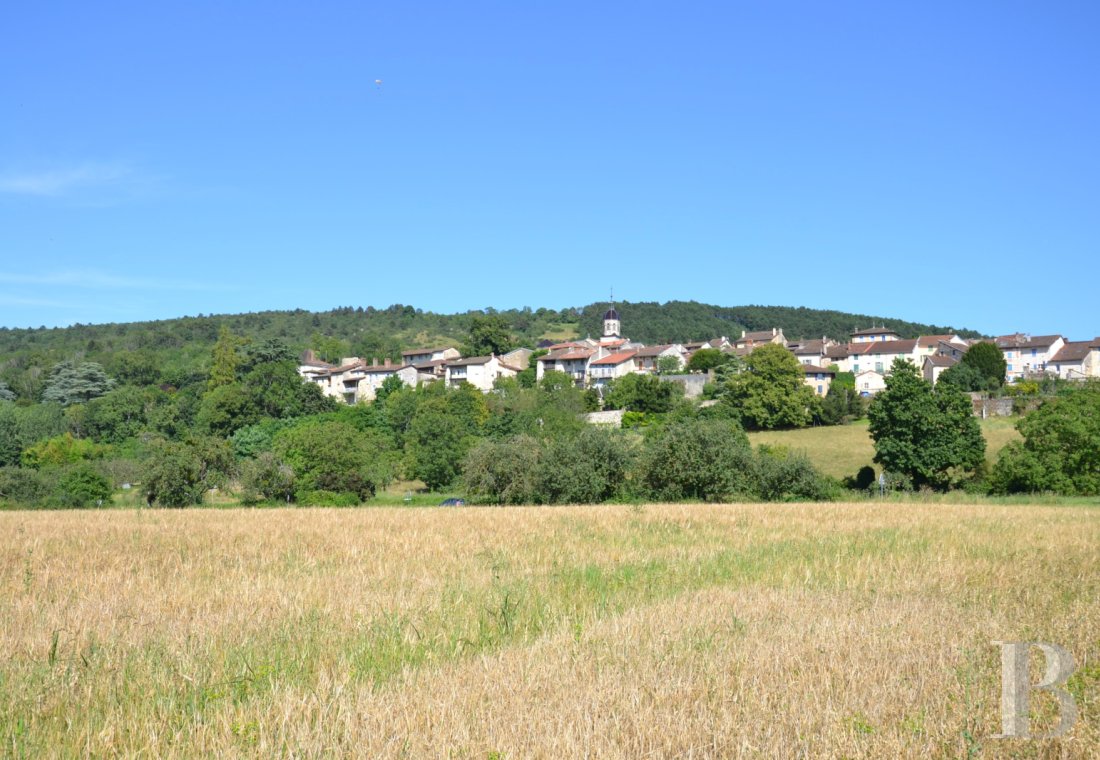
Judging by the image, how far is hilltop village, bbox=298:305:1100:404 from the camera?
127875mm

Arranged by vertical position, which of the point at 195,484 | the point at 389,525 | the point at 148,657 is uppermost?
the point at 148,657

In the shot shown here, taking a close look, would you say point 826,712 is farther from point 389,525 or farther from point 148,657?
point 389,525

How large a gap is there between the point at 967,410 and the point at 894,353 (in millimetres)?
78394

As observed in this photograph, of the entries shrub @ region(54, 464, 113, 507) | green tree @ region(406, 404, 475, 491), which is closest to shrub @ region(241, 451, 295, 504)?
shrub @ region(54, 464, 113, 507)

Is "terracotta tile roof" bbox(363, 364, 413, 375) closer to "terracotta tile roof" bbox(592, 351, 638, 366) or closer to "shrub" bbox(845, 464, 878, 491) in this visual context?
"terracotta tile roof" bbox(592, 351, 638, 366)

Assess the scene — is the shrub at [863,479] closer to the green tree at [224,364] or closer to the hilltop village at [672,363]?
the hilltop village at [672,363]

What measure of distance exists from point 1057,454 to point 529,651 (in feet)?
186

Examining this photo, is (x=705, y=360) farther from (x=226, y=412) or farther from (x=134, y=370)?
(x=134, y=370)

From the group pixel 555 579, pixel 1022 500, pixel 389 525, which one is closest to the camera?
pixel 555 579

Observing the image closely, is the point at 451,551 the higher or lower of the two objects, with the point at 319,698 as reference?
lower

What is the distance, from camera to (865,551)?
57.3 ft

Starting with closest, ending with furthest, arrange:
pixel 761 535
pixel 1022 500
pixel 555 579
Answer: pixel 555 579, pixel 761 535, pixel 1022 500

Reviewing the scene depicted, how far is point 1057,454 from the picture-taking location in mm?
55156

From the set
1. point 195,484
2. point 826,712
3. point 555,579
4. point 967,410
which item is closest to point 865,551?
point 555,579
